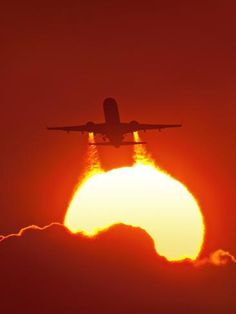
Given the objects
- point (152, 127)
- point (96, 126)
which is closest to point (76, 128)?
point (96, 126)

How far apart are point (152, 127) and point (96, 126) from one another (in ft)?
39.2

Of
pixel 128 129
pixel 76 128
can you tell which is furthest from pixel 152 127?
pixel 76 128

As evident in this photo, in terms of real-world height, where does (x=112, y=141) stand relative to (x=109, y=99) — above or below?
below

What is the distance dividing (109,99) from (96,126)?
6.51 meters

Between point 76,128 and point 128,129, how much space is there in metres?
11.1

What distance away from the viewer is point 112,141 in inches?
4892

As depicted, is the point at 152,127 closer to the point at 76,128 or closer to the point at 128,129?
the point at 128,129

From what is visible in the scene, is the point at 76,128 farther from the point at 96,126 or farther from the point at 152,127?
the point at 152,127

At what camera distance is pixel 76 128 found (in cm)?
13000

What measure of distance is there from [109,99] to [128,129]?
7.65m

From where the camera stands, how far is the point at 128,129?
12638 centimetres

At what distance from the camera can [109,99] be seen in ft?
423

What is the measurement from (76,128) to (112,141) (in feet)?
32.0
